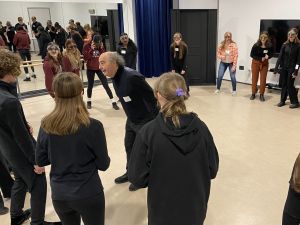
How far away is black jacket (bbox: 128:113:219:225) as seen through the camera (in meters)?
1.50

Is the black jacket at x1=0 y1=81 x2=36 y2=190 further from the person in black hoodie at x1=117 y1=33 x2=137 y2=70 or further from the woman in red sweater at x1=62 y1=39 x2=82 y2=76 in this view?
the person in black hoodie at x1=117 y1=33 x2=137 y2=70

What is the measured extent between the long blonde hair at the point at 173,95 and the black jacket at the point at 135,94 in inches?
43.8

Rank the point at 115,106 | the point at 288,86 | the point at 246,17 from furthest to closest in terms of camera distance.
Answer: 1. the point at 246,17
2. the point at 115,106
3. the point at 288,86

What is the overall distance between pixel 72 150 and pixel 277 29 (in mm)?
5951

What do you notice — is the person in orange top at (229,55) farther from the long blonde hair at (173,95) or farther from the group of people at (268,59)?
the long blonde hair at (173,95)

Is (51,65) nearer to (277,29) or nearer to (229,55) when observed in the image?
(229,55)

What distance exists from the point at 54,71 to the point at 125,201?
251 centimetres

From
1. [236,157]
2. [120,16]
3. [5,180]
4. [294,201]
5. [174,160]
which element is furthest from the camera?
[120,16]

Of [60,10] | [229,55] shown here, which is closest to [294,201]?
[229,55]

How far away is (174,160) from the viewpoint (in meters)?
1.51

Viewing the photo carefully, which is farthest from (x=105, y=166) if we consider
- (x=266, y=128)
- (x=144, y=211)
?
(x=266, y=128)

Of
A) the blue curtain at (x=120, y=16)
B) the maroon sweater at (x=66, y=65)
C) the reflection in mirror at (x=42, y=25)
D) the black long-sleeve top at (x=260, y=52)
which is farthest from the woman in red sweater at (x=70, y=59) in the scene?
the black long-sleeve top at (x=260, y=52)

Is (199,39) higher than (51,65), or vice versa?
(199,39)

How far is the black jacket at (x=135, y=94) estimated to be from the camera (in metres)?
2.69
